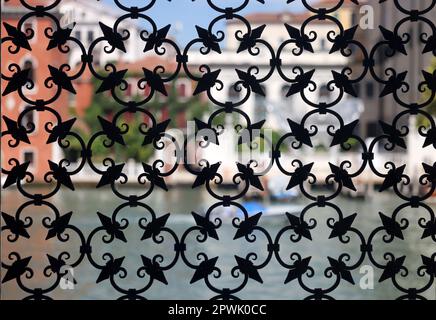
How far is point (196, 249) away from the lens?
33.8 ft

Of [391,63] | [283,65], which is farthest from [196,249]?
[283,65]

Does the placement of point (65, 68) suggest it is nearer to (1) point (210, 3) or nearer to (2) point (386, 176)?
(1) point (210, 3)

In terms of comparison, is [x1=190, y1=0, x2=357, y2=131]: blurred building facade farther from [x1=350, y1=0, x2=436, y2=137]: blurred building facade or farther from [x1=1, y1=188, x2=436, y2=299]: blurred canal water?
[x1=1, y1=188, x2=436, y2=299]: blurred canal water

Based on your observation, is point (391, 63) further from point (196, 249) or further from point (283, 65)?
point (283, 65)

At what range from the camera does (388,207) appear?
25812 mm

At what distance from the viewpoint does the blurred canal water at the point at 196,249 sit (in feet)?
36.5

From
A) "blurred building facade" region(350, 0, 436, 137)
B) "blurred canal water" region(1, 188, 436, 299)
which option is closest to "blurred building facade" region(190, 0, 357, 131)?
"blurred building facade" region(350, 0, 436, 137)


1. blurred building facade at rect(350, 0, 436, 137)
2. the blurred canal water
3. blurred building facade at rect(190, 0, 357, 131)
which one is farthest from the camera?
blurred building facade at rect(190, 0, 357, 131)

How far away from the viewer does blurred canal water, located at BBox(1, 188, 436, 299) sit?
1113 cm

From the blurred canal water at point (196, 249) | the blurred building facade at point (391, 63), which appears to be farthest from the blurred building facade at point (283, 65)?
the blurred canal water at point (196, 249)

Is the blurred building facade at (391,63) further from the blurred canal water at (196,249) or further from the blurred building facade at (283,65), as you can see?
the blurred canal water at (196,249)

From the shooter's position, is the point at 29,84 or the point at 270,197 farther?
the point at 270,197

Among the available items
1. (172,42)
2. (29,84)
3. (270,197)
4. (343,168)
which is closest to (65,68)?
(29,84)

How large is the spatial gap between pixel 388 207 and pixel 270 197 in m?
4.15
